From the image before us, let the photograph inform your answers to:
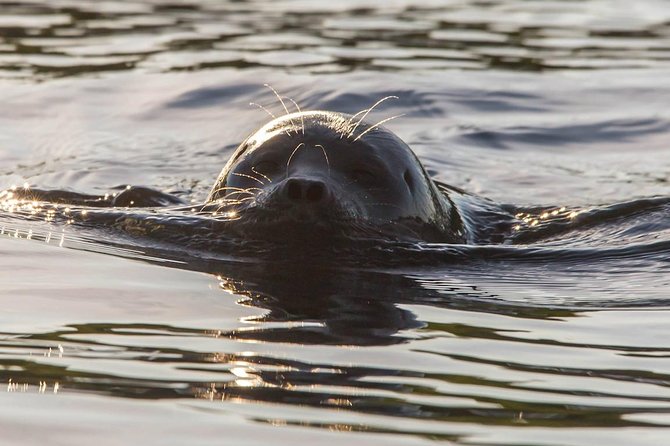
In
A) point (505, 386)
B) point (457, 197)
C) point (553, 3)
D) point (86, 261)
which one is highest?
point (553, 3)

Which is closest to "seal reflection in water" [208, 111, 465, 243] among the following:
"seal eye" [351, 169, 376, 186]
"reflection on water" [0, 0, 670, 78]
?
"seal eye" [351, 169, 376, 186]

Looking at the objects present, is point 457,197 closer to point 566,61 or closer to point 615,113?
point 615,113

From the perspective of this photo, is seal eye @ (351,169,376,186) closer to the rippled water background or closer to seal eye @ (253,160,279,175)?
seal eye @ (253,160,279,175)

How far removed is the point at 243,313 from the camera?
13.9 ft

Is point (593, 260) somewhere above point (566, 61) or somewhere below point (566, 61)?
below

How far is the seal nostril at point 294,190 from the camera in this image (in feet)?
15.9

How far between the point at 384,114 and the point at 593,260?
4258mm

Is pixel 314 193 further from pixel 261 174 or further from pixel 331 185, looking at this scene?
pixel 261 174

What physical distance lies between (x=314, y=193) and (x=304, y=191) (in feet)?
0.14

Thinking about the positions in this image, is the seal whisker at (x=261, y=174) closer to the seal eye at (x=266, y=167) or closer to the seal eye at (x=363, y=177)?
the seal eye at (x=266, y=167)

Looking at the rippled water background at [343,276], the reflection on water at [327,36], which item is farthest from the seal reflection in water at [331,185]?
the reflection on water at [327,36]

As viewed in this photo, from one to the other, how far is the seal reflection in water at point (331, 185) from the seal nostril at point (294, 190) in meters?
0.03

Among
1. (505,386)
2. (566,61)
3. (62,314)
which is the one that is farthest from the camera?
(566,61)

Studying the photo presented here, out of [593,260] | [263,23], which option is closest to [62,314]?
[593,260]
